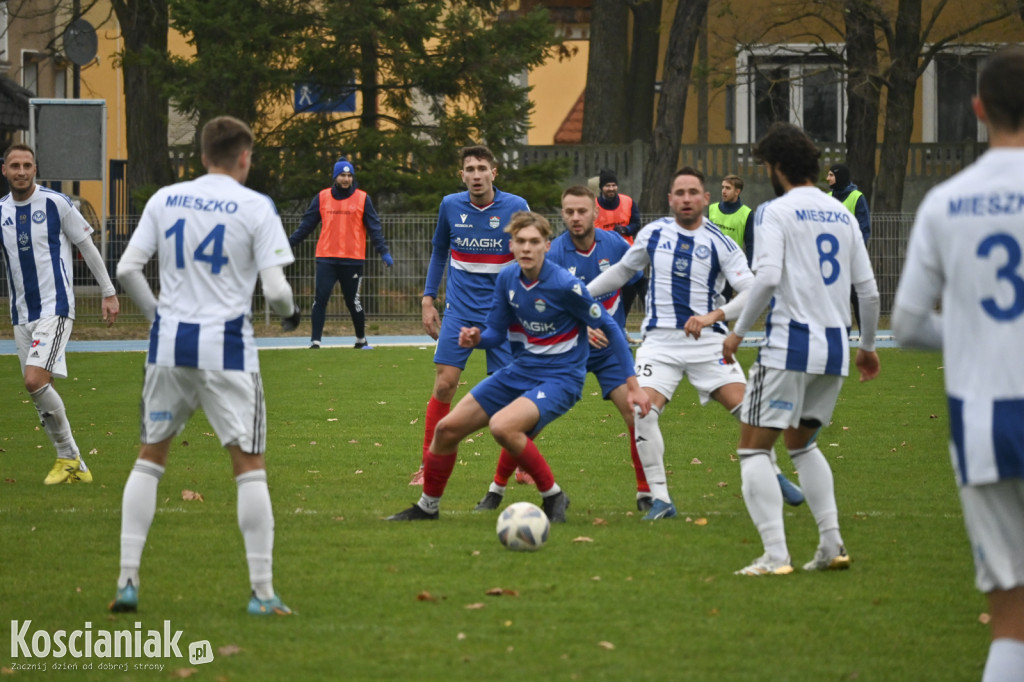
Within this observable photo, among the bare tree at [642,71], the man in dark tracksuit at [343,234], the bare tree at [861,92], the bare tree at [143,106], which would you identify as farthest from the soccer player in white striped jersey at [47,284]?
the bare tree at [642,71]

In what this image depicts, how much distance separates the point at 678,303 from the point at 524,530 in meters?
1.97

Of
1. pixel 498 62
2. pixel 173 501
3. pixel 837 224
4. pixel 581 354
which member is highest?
pixel 498 62

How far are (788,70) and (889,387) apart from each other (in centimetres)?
1662

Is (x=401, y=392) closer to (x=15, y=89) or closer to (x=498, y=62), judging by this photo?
(x=498, y=62)

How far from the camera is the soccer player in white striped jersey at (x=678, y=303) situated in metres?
7.89

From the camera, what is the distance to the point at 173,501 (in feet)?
27.6

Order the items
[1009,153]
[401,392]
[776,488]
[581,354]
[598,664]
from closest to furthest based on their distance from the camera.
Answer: [1009,153] < [598,664] < [776,488] < [581,354] < [401,392]

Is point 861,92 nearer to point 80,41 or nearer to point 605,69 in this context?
point 605,69

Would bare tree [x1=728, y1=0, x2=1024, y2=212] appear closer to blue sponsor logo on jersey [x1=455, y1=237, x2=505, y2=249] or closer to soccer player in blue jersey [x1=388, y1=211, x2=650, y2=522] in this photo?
blue sponsor logo on jersey [x1=455, y1=237, x2=505, y2=249]

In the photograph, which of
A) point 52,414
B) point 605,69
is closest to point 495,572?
point 52,414

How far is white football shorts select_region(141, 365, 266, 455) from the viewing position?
17.8 feet

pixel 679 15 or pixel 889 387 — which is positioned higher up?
pixel 679 15

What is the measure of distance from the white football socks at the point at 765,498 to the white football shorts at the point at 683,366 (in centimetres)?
161

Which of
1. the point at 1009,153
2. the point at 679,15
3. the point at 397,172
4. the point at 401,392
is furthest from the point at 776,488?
the point at 679,15
